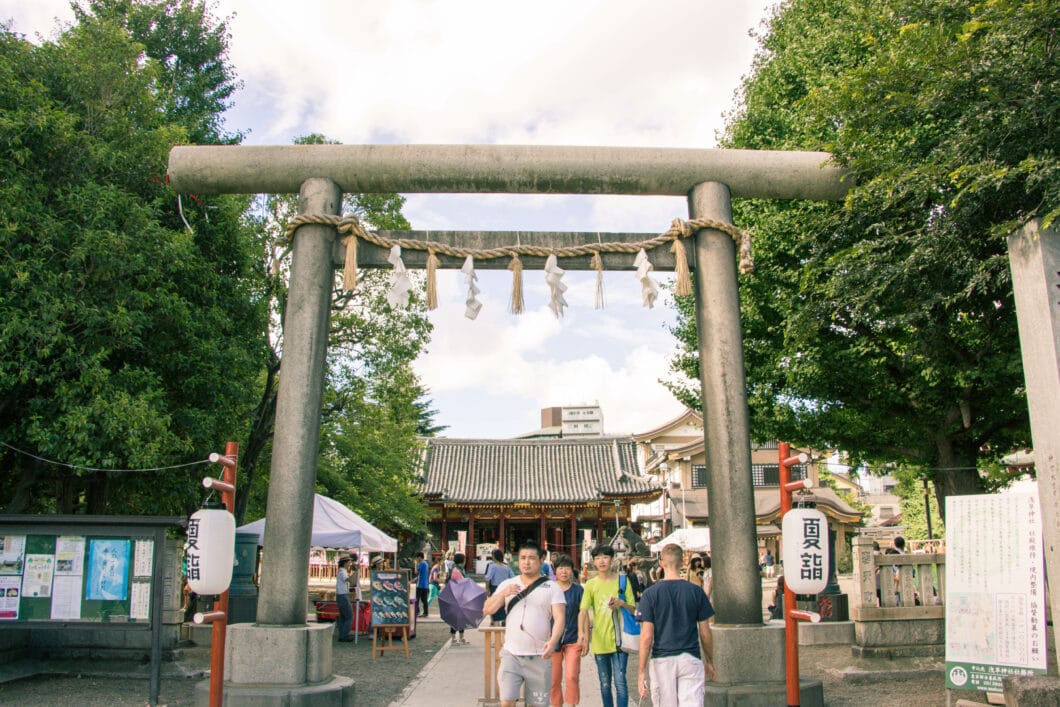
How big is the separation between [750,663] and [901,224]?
201 inches

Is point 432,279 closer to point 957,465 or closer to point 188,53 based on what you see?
A: point 957,465

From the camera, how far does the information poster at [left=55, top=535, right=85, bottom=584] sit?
873 cm

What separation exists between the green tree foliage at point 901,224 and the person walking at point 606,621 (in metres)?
4.32

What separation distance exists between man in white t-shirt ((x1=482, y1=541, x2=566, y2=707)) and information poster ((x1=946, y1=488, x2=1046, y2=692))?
357cm

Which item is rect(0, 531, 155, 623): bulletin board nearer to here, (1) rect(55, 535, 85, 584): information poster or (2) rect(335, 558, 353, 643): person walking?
(1) rect(55, 535, 85, 584): information poster

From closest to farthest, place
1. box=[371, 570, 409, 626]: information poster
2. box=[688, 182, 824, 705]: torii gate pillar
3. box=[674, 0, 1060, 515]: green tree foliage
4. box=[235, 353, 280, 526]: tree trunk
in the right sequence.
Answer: box=[688, 182, 824, 705]: torii gate pillar
box=[674, 0, 1060, 515]: green tree foliage
box=[371, 570, 409, 626]: information poster
box=[235, 353, 280, 526]: tree trunk

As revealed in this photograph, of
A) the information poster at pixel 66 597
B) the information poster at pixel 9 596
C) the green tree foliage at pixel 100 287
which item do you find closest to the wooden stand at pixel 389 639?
the green tree foliage at pixel 100 287

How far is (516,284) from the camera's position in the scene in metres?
8.21

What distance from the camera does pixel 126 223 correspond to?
415 inches

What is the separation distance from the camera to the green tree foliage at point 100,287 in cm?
962

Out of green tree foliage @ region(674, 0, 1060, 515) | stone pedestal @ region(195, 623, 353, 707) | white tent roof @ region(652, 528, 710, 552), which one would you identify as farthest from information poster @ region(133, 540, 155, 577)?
white tent roof @ region(652, 528, 710, 552)

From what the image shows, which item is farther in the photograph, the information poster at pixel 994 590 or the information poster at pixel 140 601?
the information poster at pixel 140 601

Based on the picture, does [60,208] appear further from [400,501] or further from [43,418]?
[400,501]

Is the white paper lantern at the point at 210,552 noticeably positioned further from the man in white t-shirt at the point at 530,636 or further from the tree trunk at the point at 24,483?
the tree trunk at the point at 24,483
